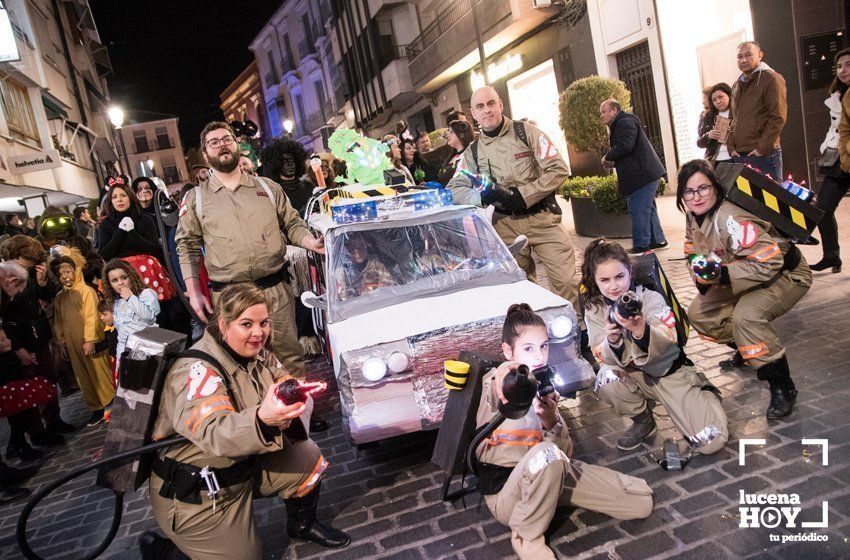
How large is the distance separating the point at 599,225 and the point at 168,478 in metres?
8.89

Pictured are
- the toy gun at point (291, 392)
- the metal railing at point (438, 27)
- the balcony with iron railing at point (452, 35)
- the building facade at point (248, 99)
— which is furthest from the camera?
the building facade at point (248, 99)

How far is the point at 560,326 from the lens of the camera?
3723 mm

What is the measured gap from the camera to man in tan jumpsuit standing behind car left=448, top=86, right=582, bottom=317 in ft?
16.8

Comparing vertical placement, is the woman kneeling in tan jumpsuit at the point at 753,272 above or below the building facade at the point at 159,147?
below

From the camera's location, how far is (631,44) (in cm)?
1369

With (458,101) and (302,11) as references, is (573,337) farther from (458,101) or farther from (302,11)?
(302,11)

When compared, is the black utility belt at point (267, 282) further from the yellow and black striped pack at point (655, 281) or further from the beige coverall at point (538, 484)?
the yellow and black striped pack at point (655, 281)

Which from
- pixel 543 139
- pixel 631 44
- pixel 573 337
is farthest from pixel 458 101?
pixel 573 337

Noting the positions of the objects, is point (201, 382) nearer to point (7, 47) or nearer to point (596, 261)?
point (596, 261)

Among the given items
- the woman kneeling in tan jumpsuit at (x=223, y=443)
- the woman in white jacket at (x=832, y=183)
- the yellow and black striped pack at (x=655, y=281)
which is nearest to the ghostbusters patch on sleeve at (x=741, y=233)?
the yellow and black striped pack at (x=655, y=281)

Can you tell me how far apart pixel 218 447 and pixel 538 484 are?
4.79 feet

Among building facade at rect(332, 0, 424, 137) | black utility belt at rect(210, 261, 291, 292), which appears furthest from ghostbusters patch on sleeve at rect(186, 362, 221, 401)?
building facade at rect(332, 0, 424, 137)

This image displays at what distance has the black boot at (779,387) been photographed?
142 inches

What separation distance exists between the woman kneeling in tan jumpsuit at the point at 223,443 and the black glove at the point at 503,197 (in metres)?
2.60
